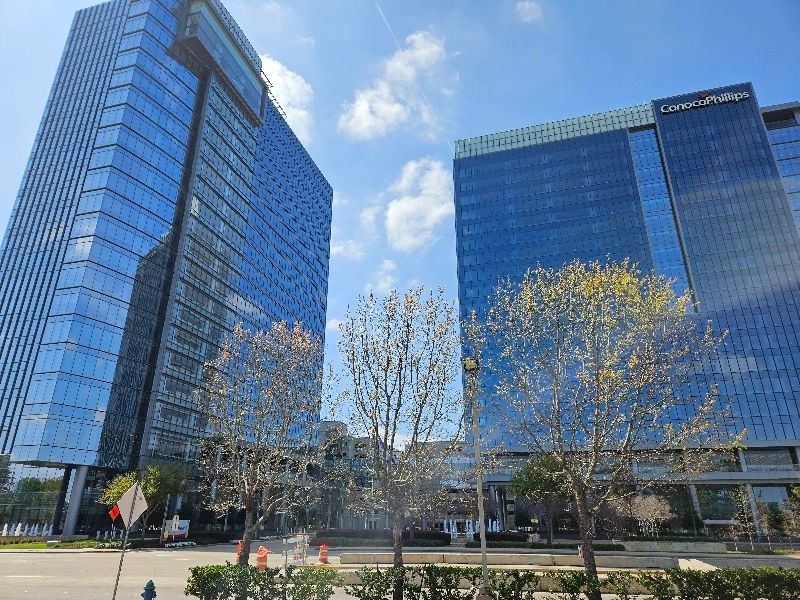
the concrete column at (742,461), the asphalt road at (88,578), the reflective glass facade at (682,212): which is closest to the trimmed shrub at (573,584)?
the asphalt road at (88,578)

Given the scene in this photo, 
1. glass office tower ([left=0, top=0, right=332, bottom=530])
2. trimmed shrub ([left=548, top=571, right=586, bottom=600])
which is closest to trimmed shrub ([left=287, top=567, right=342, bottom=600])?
trimmed shrub ([left=548, top=571, right=586, bottom=600])

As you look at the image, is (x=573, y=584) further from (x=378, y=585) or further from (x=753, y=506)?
(x=753, y=506)

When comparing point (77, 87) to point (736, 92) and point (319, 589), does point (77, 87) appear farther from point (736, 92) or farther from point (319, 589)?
A: point (736, 92)

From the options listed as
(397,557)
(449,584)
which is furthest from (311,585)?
(397,557)

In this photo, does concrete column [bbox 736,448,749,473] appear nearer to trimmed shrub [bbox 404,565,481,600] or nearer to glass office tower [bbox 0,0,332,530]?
trimmed shrub [bbox 404,565,481,600]

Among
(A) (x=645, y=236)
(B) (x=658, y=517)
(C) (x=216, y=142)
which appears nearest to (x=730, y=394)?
(A) (x=645, y=236)

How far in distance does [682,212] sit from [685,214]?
0.68 meters

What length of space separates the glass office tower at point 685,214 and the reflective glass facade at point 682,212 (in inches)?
8.7

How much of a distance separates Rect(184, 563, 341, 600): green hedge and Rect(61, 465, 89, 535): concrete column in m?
49.7

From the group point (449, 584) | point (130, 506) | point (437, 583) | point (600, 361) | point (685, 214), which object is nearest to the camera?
point (130, 506)

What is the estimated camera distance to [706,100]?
10212cm

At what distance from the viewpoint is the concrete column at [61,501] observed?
173 feet

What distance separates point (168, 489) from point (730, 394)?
3231 inches

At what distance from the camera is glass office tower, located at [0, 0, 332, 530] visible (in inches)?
2212
